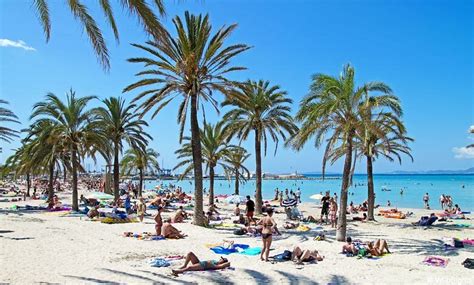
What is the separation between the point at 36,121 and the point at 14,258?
710 inches

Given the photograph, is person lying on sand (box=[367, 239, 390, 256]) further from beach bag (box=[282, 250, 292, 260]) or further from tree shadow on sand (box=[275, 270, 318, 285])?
tree shadow on sand (box=[275, 270, 318, 285])

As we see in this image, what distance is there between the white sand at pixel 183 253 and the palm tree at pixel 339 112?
101 inches

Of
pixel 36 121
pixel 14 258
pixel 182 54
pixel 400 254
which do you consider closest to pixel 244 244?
pixel 400 254

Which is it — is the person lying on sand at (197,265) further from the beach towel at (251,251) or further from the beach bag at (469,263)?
the beach bag at (469,263)

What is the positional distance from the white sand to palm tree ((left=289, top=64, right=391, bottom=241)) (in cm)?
257

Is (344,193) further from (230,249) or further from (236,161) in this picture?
(236,161)

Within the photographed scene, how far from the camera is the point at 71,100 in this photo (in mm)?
23250

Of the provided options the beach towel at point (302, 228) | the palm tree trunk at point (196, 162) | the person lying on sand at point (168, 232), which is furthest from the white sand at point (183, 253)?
the palm tree trunk at point (196, 162)

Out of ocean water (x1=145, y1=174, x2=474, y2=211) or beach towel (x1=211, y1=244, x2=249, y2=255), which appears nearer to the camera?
beach towel (x1=211, y1=244, x2=249, y2=255)

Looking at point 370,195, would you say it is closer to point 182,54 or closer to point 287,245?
point 287,245

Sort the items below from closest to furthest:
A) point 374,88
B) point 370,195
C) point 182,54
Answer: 1. point 374,88
2. point 182,54
3. point 370,195

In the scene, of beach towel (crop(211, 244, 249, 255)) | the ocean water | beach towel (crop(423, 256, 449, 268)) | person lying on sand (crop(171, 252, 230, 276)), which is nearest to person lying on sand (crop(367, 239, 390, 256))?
beach towel (crop(423, 256, 449, 268))

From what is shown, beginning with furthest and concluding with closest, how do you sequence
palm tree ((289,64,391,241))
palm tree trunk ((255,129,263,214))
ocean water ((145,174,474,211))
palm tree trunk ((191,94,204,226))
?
ocean water ((145,174,474,211))
palm tree trunk ((255,129,263,214))
palm tree trunk ((191,94,204,226))
palm tree ((289,64,391,241))

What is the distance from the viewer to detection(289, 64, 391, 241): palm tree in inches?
559
